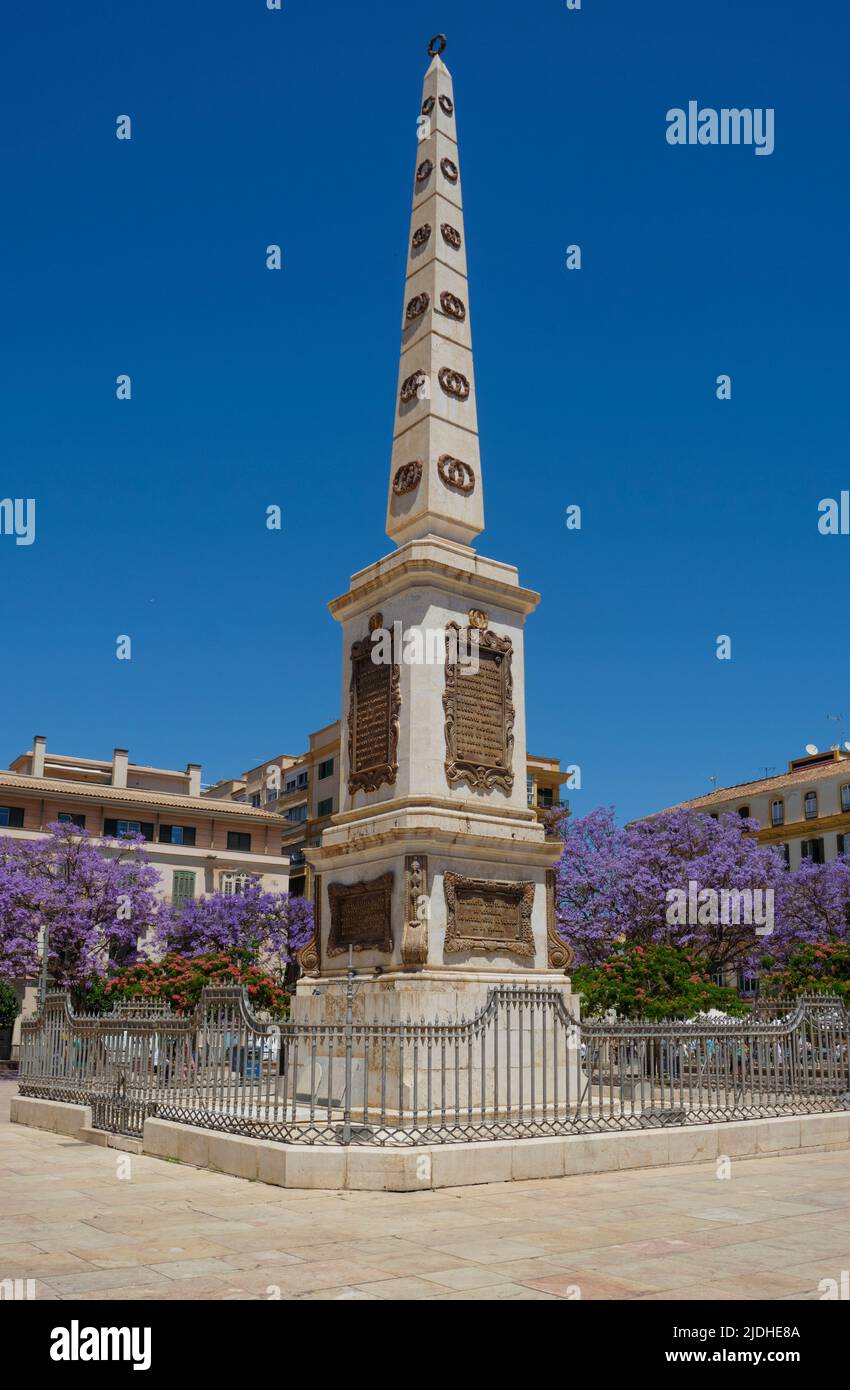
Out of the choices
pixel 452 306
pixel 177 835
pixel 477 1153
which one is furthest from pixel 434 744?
pixel 177 835

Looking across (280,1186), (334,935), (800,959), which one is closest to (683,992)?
(800,959)

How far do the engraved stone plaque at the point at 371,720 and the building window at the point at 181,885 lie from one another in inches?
1682

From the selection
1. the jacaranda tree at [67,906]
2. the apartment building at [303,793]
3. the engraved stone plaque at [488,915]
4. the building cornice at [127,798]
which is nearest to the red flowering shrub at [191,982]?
the jacaranda tree at [67,906]

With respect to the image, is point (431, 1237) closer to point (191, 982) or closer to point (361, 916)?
point (361, 916)

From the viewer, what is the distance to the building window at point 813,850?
217 feet

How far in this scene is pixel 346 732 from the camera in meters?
16.5

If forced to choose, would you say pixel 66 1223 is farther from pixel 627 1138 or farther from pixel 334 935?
pixel 334 935

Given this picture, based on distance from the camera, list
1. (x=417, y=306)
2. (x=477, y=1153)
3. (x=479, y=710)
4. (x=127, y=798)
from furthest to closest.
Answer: (x=127, y=798) → (x=417, y=306) → (x=479, y=710) → (x=477, y=1153)

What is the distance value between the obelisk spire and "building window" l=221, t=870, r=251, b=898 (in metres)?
43.1

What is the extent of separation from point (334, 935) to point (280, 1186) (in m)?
5.01

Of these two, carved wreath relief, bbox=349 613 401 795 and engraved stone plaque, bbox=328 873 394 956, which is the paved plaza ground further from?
carved wreath relief, bbox=349 613 401 795

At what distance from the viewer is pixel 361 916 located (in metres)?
14.9

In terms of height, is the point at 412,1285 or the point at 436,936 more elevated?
the point at 436,936

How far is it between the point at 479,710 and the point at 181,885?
44.8m
